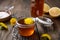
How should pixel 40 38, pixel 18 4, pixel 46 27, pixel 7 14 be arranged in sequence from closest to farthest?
1. pixel 40 38
2. pixel 46 27
3. pixel 7 14
4. pixel 18 4

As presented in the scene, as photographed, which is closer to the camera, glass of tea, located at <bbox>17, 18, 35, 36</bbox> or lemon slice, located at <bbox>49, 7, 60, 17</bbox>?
glass of tea, located at <bbox>17, 18, 35, 36</bbox>

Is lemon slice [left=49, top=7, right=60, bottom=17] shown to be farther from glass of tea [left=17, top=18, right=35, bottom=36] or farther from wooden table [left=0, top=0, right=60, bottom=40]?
glass of tea [left=17, top=18, right=35, bottom=36]

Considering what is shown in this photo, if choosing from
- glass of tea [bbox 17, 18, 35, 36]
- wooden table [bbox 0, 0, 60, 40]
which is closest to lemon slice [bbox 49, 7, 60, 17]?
wooden table [bbox 0, 0, 60, 40]

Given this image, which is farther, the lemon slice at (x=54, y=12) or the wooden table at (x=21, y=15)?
the lemon slice at (x=54, y=12)

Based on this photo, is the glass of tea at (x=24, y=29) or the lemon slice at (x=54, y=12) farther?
the lemon slice at (x=54, y=12)

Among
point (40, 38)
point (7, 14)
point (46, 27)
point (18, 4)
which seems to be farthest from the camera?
point (18, 4)

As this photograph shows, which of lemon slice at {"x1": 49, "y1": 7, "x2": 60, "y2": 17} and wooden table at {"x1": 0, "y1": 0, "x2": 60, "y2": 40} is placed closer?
wooden table at {"x1": 0, "y1": 0, "x2": 60, "y2": 40}

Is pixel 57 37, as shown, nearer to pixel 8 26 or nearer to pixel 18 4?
pixel 8 26

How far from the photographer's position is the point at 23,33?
931 mm

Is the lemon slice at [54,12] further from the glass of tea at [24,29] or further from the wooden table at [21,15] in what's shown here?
the glass of tea at [24,29]

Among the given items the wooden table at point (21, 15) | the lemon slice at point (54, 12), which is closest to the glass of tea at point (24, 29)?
the wooden table at point (21, 15)

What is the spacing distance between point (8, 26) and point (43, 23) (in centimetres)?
22

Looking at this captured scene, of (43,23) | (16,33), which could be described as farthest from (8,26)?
(43,23)

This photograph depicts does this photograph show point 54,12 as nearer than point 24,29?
No
